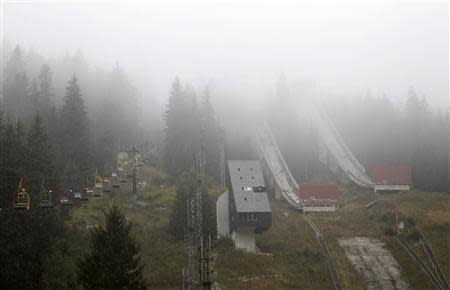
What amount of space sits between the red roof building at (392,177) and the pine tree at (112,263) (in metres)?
48.7

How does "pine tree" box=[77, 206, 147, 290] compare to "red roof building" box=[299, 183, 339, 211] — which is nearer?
"pine tree" box=[77, 206, 147, 290]

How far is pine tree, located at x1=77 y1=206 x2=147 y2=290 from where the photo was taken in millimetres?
37750

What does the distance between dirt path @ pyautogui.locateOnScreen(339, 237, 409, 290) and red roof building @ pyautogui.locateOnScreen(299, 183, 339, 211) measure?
1247 centimetres

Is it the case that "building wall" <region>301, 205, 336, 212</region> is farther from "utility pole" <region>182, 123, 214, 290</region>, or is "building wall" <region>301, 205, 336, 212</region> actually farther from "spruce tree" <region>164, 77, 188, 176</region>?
"spruce tree" <region>164, 77, 188, 176</region>

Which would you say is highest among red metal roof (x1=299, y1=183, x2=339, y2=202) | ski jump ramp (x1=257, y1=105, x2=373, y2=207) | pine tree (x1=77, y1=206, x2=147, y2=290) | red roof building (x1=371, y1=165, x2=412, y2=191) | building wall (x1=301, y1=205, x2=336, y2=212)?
ski jump ramp (x1=257, y1=105, x2=373, y2=207)

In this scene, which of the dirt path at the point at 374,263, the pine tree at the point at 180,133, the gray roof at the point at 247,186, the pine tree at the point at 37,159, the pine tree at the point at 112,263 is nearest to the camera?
the pine tree at the point at 112,263

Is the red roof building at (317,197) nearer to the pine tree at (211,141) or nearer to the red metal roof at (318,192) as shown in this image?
the red metal roof at (318,192)

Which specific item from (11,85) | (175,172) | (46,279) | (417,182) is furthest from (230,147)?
(46,279)

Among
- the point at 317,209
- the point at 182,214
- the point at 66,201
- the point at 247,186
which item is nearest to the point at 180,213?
the point at 182,214

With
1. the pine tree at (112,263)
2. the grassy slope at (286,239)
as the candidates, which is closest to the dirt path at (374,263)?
the grassy slope at (286,239)

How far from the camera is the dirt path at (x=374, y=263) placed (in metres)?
54.9

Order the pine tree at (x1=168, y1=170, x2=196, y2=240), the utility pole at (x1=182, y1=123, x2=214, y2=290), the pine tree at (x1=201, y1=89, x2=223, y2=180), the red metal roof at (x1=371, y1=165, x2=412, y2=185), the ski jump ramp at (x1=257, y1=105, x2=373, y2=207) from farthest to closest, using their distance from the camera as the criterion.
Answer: the ski jump ramp at (x1=257, y1=105, x2=373, y2=207), the pine tree at (x1=201, y1=89, x2=223, y2=180), the red metal roof at (x1=371, y1=165, x2=412, y2=185), the pine tree at (x1=168, y1=170, x2=196, y2=240), the utility pole at (x1=182, y1=123, x2=214, y2=290)

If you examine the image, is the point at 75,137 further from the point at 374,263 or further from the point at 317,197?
the point at 374,263

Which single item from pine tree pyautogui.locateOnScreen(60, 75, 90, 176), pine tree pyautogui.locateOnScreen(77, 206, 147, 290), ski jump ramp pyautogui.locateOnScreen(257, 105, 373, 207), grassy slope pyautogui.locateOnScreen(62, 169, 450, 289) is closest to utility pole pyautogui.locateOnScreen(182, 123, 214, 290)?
grassy slope pyautogui.locateOnScreen(62, 169, 450, 289)
